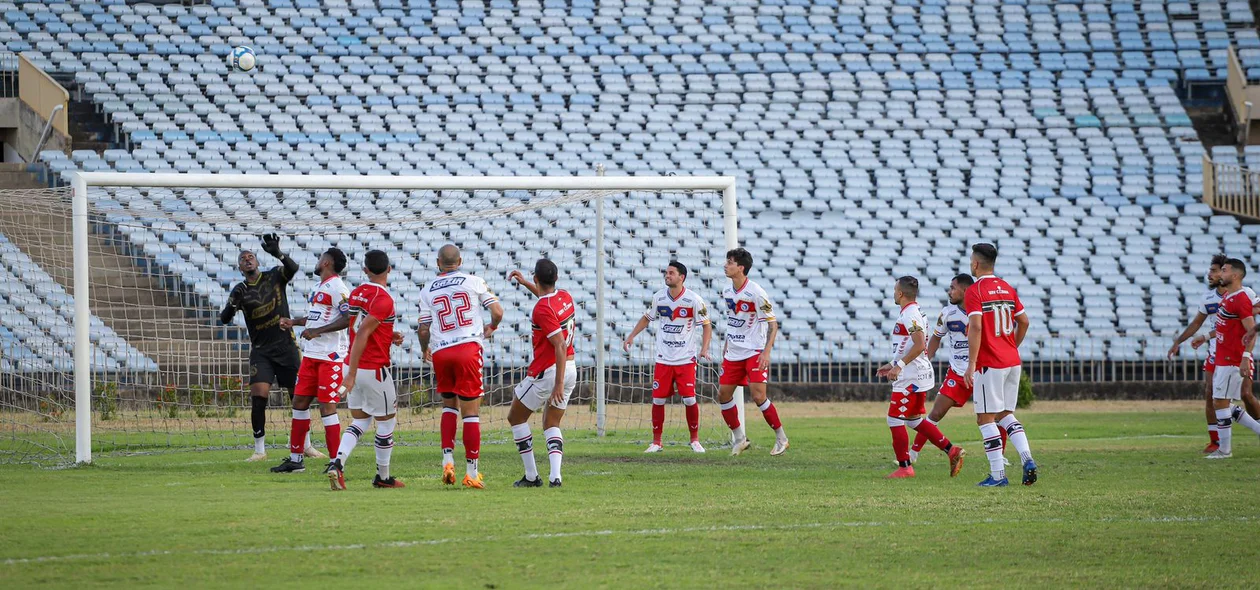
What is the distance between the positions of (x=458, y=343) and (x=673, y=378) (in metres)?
4.51

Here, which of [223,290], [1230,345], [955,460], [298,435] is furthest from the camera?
[223,290]

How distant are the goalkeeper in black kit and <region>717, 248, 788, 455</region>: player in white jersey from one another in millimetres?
4512

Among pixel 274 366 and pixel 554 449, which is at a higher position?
pixel 274 366

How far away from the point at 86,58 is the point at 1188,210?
79.3 feet

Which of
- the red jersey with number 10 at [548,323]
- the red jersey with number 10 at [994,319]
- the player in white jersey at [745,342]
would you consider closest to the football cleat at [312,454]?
the red jersey with number 10 at [548,323]

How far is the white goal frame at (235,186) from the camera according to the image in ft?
39.4

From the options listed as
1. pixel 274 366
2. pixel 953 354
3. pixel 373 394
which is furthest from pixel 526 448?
pixel 953 354

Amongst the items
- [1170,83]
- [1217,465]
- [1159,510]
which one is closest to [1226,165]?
[1170,83]

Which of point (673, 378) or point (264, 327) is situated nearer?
point (264, 327)

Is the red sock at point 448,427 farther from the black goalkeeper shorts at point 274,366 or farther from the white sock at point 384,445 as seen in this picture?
the black goalkeeper shorts at point 274,366

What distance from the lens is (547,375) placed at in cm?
994

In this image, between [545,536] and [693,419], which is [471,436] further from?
[693,419]

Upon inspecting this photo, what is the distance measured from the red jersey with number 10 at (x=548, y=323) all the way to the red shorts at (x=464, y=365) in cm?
44

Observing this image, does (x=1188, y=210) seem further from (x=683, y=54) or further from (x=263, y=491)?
(x=263, y=491)
